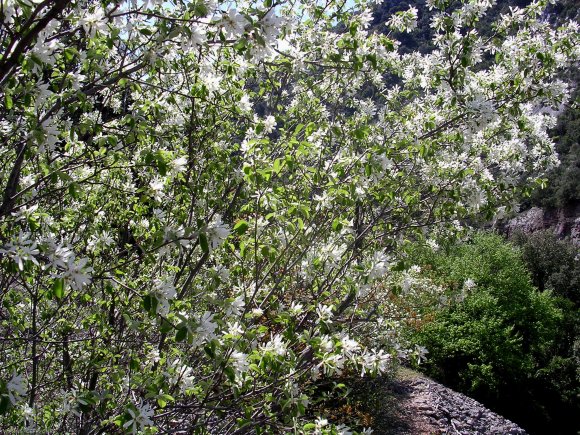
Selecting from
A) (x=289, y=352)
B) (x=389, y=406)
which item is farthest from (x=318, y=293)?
(x=389, y=406)

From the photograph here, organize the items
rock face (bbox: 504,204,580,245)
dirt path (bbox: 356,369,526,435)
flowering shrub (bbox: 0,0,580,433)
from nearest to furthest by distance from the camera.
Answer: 1. flowering shrub (bbox: 0,0,580,433)
2. dirt path (bbox: 356,369,526,435)
3. rock face (bbox: 504,204,580,245)

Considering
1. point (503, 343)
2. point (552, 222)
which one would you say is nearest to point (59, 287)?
point (503, 343)

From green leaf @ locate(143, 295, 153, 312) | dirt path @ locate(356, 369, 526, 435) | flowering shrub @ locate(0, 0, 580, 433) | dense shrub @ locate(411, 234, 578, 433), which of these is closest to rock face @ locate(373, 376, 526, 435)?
dirt path @ locate(356, 369, 526, 435)

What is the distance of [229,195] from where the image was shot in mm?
3988

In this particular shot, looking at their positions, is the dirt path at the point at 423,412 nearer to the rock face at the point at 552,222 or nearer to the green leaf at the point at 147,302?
the green leaf at the point at 147,302

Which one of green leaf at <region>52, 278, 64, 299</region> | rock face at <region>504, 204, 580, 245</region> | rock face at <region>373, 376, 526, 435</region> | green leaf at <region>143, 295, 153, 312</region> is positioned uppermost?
green leaf at <region>52, 278, 64, 299</region>

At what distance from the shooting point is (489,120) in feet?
11.2

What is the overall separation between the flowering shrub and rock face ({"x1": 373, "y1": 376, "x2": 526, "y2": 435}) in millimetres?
5312

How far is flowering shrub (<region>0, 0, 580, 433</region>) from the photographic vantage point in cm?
265

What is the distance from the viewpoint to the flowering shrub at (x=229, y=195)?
265 cm

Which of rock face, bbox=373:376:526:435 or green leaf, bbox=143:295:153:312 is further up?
green leaf, bbox=143:295:153:312

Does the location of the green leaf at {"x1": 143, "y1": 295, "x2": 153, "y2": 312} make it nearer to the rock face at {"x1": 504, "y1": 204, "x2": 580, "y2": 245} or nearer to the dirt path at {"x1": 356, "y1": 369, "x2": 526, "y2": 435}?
the dirt path at {"x1": 356, "y1": 369, "x2": 526, "y2": 435}

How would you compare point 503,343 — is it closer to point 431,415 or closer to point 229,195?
point 431,415

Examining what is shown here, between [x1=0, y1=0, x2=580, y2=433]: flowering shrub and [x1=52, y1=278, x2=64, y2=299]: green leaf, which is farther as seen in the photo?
[x1=0, y1=0, x2=580, y2=433]: flowering shrub
